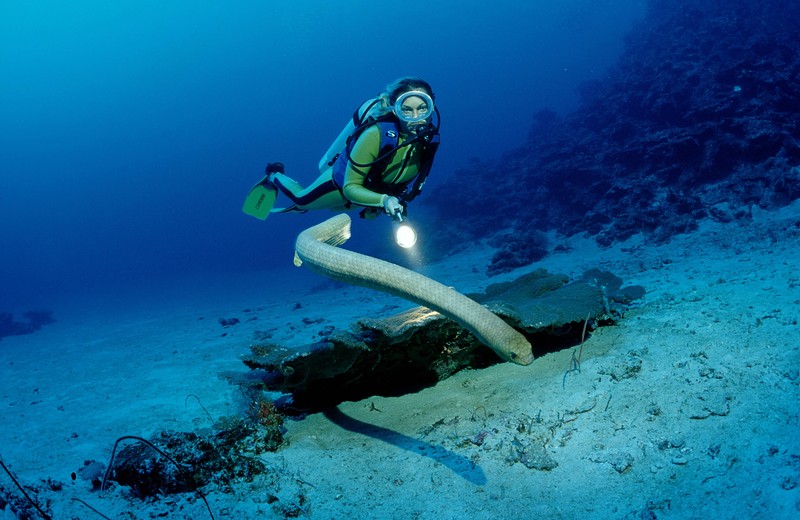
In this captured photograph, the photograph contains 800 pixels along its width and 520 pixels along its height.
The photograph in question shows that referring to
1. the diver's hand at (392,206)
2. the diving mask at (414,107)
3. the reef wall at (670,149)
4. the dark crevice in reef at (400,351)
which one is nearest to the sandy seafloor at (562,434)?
the dark crevice in reef at (400,351)

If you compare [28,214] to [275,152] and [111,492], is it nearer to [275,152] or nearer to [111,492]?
[275,152]

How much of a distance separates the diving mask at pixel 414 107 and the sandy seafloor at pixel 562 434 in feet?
10.3

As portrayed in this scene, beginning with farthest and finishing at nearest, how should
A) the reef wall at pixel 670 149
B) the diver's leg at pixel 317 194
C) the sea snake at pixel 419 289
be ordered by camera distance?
1. the reef wall at pixel 670 149
2. the diver's leg at pixel 317 194
3. the sea snake at pixel 419 289

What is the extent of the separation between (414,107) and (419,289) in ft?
9.22

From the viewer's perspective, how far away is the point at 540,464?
3.05 meters

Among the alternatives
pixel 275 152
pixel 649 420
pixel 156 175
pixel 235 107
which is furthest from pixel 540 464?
pixel 235 107

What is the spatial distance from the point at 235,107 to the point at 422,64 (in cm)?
8140

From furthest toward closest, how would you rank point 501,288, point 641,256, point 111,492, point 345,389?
point 641,256 → point 501,288 → point 345,389 → point 111,492

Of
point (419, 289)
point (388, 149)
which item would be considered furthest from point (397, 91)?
point (419, 289)

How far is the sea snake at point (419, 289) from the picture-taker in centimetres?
241

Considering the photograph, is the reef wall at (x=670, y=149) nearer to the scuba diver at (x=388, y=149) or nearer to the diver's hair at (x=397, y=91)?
the scuba diver at (x=388, y=149)

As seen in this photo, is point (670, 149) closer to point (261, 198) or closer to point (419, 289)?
point (261, 198)

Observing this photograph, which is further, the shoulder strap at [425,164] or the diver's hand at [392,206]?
the shoulder strap at [425,164]

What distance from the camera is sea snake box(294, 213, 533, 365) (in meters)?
Result: 2.41
